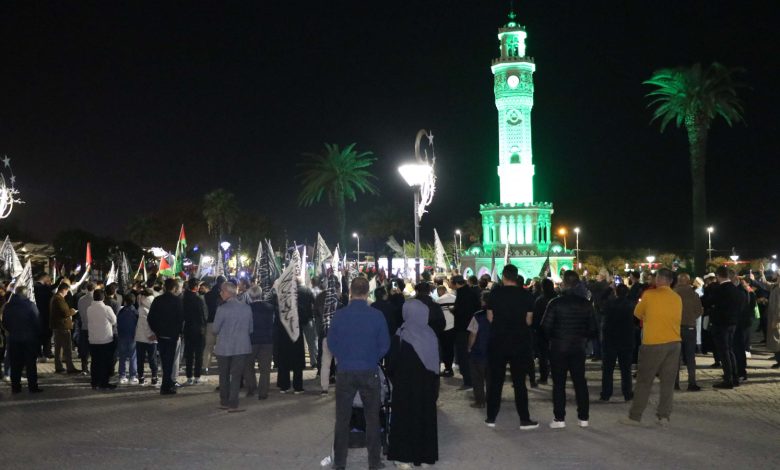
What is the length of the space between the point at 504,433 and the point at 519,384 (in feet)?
2.15

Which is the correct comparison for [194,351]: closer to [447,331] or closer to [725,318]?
[447,331]

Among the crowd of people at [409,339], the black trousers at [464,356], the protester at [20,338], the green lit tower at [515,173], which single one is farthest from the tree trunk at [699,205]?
the green lit tower at [515,173]

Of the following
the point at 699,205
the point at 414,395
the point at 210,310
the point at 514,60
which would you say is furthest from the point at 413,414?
the point at 514,60

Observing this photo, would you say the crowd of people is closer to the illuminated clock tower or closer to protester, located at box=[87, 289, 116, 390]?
protester, located at box=[87, 289, 116, 390]

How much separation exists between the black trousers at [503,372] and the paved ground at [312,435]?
0.29 meters

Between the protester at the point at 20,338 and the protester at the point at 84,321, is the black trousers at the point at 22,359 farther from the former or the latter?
the protester at the point at 84,321

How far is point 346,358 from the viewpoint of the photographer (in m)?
7.87

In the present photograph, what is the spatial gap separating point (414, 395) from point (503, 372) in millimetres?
2451

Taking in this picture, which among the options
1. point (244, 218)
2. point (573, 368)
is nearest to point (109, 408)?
point (573, 368)

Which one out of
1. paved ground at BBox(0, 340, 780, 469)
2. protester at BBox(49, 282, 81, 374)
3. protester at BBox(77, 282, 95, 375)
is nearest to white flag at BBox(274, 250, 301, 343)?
paved ground at BBox(0, 340, 780, 469)

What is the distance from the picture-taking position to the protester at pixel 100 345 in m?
14.1

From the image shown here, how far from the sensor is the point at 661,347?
1016 centimetres

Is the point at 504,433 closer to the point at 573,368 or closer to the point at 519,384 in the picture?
the point at 519,384

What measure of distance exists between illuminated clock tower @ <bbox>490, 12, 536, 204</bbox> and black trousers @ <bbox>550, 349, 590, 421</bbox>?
253ft
